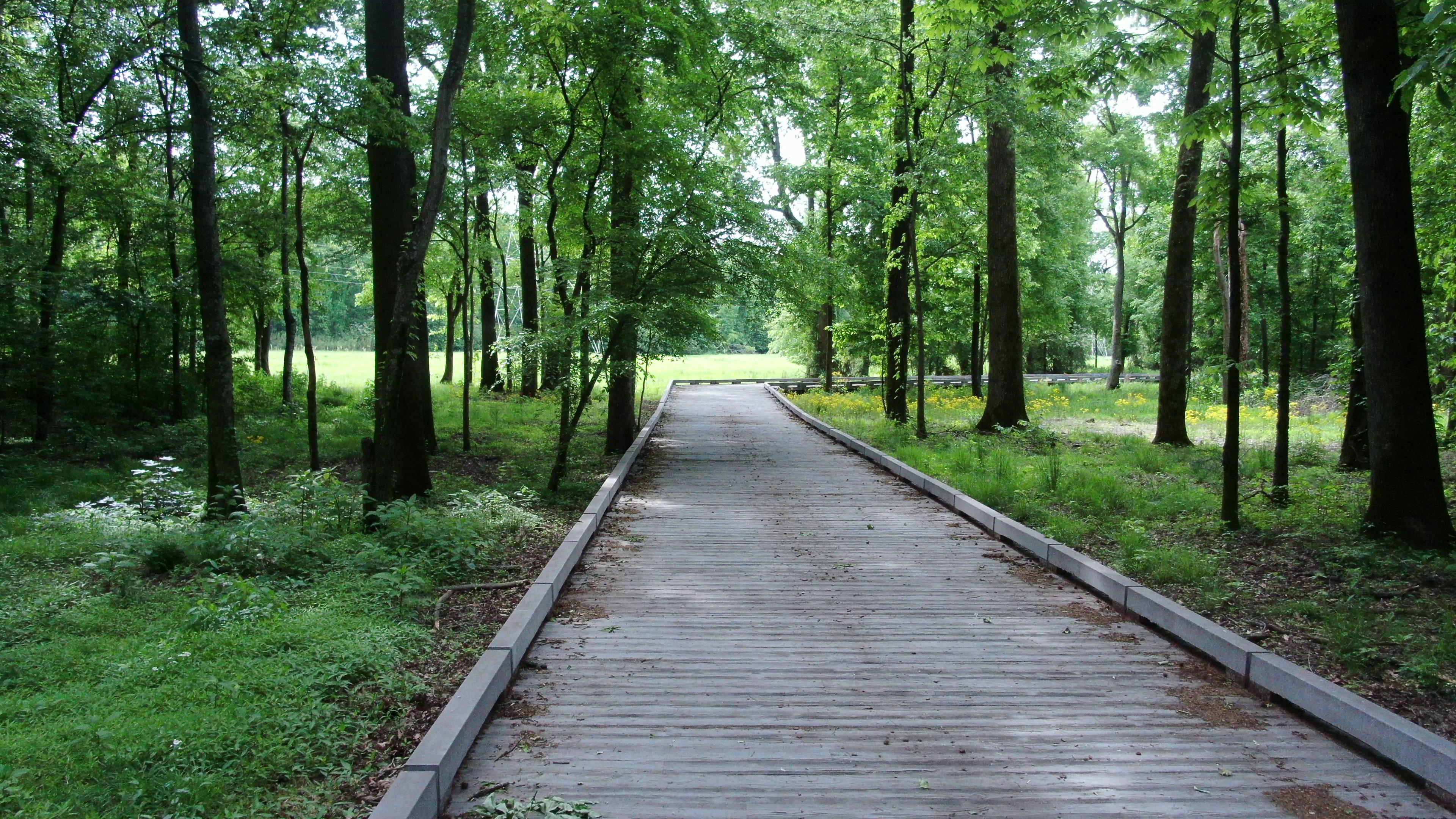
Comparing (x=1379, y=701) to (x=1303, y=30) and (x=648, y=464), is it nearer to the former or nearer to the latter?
(x=1303, y=30)

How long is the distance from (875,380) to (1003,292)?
1542 centimetres

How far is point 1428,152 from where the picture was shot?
412 inches

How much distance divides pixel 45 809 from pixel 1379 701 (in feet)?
18.7

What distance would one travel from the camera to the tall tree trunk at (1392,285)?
6133 millimetres

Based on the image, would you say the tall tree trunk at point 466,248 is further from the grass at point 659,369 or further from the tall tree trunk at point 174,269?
the grass at point 659,369

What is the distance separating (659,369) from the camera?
5253 centimetres

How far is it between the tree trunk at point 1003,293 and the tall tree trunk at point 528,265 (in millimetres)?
8452

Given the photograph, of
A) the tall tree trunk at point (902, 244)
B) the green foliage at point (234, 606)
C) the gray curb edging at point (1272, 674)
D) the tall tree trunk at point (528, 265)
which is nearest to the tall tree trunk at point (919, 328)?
the tall tree trunk at point (902, 244)

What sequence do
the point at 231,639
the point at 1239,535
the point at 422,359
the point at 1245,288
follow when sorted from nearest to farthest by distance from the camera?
the point at 231,639 < the point at 1239,535 < the point at 422,359 < the point at 1245,288

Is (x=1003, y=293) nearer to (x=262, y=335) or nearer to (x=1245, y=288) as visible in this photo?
(x=1245, y=288)

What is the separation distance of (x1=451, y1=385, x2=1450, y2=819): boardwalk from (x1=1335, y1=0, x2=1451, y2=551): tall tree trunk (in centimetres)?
260

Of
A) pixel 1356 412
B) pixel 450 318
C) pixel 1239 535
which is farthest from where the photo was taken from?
pixel 450 318

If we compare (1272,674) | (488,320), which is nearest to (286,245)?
(488,320)

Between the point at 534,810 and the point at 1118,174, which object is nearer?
the point at 534,810
